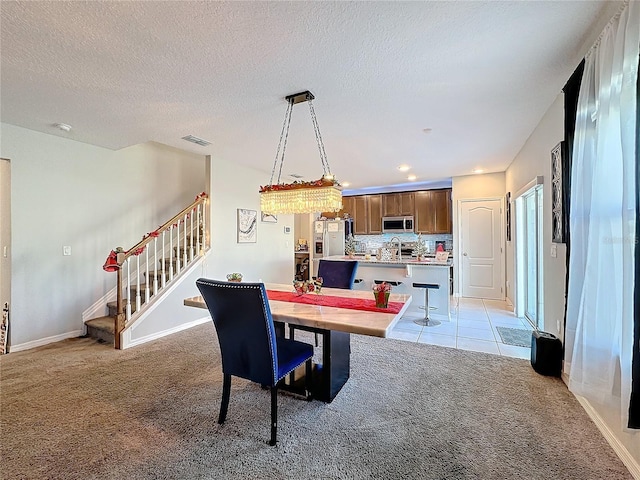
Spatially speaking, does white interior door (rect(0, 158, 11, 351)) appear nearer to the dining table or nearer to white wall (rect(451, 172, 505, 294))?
the dining table

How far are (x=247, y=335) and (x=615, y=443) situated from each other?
228 cm

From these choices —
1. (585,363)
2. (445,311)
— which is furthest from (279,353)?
(445,311)

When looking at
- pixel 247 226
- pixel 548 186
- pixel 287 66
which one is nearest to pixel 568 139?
pixel 548 186

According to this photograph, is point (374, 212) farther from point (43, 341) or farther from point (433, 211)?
point (43, 341)

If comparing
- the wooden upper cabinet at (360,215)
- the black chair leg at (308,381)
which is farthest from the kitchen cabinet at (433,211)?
the black chair leg at (308,381)

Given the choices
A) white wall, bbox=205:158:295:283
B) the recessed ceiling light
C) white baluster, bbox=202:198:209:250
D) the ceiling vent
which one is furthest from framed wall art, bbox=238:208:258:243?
the recessed ceiling light

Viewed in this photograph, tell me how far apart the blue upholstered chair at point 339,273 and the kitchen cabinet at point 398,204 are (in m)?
4.48

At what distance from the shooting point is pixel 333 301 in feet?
7.95

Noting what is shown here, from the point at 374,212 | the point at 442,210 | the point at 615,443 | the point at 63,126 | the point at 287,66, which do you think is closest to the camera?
the point at 615,443

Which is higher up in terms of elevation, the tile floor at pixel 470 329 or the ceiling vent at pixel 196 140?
the ceiling vent at pixel 196 140

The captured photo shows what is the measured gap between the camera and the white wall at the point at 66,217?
3338 millimetres

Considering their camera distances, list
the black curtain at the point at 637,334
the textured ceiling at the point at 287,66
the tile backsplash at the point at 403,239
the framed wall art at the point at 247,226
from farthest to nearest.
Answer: the tile backsplash at the point at 403,239, the framed wall art at the point at 247,226, the textured ceiling at the point at 287,66, the black curtain at the point at 637,334

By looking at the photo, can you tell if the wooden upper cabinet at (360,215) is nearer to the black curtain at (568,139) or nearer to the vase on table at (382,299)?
the black curtain at (568,139)

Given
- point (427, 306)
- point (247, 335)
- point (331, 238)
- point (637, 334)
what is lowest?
point (427, 306)
